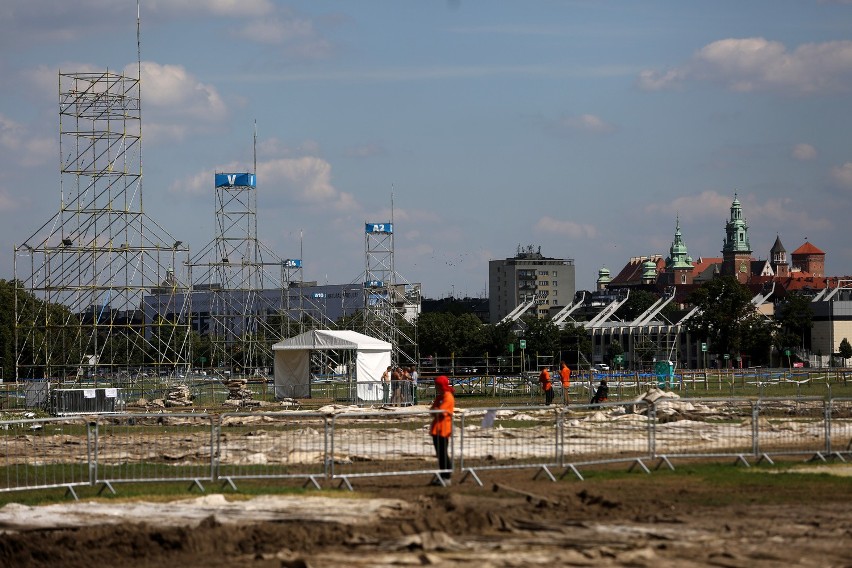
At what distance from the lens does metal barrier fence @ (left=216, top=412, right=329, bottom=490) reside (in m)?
19.3

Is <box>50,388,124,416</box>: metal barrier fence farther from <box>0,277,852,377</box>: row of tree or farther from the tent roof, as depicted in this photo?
<box>0,277,852,377</box>: row of tree

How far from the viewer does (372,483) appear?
60.8 feet

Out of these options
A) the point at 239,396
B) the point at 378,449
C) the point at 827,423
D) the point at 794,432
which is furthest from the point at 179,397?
the point at 827,423

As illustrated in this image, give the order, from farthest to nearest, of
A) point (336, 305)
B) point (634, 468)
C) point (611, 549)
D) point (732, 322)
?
point (336, 305) < point (732, 322) < point (634, 468) < point (611, 549)

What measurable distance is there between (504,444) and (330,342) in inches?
1010

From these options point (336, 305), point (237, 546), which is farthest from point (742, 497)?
point (336, 305)

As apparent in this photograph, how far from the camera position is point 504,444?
22.8m

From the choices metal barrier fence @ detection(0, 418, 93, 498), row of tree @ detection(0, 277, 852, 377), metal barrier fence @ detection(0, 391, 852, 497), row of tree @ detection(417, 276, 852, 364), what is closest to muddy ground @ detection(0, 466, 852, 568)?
metal barrier fence @ detection(0, 391, 852, 497)

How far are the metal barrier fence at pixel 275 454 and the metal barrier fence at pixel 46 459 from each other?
2.37m

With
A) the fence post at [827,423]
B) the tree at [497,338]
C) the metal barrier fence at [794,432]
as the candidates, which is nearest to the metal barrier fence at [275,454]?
the metal barrier fence at [794,432]

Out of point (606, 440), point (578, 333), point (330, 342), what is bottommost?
point (606, 440)

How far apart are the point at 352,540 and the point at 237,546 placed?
47.0 inches

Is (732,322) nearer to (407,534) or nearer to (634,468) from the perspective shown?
(634,468)

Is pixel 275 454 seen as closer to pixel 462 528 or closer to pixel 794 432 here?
pixel 462 528
